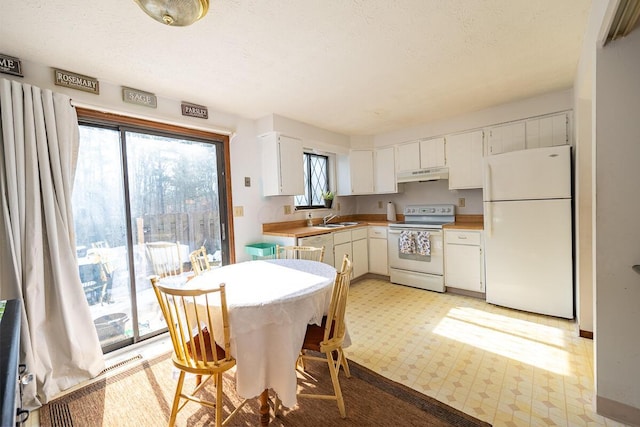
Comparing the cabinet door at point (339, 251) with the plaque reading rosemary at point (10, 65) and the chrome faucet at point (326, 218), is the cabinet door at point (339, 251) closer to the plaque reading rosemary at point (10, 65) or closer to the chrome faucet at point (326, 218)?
the chrome faucet at point (326, 218)

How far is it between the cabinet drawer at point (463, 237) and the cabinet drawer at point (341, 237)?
4.07ft

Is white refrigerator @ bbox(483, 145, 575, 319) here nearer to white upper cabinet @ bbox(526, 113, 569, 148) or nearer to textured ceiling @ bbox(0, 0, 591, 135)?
white upper cabinet @ bbox(526, 113, 569, 148)

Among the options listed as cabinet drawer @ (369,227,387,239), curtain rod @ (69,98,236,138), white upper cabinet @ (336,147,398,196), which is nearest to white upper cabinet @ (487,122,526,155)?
white upper cabinet @ (336,147,398,196)

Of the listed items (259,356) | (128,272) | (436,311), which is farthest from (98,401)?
(436,311)

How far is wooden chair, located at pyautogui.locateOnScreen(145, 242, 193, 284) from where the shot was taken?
8.38ft

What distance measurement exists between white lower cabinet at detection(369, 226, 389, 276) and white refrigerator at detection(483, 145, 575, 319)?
1.34 meters

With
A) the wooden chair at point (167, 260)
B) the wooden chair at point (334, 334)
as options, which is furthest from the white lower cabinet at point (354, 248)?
the wooden chair at point (334, 334)

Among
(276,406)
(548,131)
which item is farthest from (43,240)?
(548,131)

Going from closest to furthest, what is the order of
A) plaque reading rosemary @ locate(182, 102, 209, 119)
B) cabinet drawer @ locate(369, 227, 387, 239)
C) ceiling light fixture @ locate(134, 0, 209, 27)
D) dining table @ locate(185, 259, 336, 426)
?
ceiling light fixture @ locate(134, 0, 209, 27) < dining table @ locate(185, 259, 336, 426) < plaque reading rosemary @ locate(182, 102, 209, 119) < cabinet drawer @ locate(369, 227, 387, 239)

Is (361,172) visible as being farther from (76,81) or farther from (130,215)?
(76,81)

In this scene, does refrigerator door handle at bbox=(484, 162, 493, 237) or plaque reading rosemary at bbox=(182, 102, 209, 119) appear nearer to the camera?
plaque reading rosemary at bbox=(182, 102, 209, 119)

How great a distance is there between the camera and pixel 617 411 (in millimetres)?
1470

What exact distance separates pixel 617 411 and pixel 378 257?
2.74 meters

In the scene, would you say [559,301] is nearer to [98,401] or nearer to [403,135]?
[403,135]
